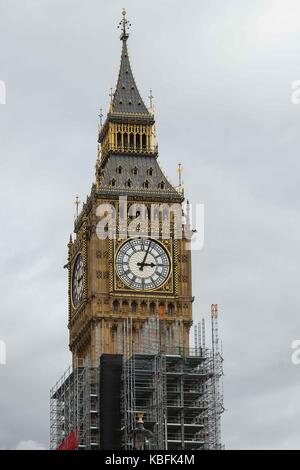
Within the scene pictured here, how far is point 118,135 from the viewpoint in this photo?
604 feet

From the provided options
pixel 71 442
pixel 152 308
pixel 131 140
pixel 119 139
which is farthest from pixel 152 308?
pixel 119 139

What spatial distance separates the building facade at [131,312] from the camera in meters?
165

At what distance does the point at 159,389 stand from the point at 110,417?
5.41 m

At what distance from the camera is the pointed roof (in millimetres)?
185125

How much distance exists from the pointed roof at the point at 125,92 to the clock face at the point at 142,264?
17151mm

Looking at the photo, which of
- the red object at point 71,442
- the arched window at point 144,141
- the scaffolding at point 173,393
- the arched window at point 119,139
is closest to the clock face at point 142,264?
the scaffolding at point 173,393

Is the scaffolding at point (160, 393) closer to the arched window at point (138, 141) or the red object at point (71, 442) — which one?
the red object at point (71, 442)

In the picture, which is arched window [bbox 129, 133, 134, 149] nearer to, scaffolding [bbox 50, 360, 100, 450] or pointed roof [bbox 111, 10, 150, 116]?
pointed roof [bbox 111, 10, 150, 116]

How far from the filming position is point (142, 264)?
174m
